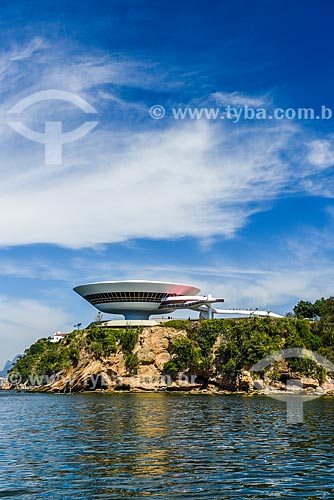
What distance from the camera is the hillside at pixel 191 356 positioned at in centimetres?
7838

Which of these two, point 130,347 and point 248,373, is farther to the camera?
point 130,347

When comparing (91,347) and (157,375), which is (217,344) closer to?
(157,375)

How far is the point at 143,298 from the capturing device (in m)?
103

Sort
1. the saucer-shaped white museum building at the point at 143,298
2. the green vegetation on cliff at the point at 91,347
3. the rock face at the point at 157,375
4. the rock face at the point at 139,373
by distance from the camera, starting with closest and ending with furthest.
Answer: the rock face at the point at 157,375 → the rock face at the point at 139,373 → the green vegetation on cliff at the point at 91,347 → the saucer-shaped white museum building at the point at 143,298

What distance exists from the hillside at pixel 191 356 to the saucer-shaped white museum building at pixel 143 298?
946 cm

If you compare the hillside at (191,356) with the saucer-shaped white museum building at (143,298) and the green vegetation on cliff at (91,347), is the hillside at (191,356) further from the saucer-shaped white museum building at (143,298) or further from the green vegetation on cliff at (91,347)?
the saucer-shaped white museum building at (143,298)

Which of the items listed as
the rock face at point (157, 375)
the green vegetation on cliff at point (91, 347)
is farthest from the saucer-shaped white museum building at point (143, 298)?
the rock face at point (157, 375)


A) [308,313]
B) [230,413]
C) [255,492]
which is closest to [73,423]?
[230,413]

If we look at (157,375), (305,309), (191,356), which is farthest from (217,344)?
(305,309)

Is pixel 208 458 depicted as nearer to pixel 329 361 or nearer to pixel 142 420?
pixel 142 420

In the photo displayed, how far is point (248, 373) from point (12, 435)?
5637cm

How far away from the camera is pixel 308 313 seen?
110m

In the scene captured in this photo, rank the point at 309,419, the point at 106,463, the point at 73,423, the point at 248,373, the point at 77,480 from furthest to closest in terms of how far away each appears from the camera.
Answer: the point at 248,373 < the point at 309,419 < the point at 73,423 < the point at 106,463 < the point at 77,480

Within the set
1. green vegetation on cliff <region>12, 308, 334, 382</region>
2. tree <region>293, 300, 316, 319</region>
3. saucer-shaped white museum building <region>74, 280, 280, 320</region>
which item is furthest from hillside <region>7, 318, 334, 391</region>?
tree <region>293, 300, 316, 319</region>
